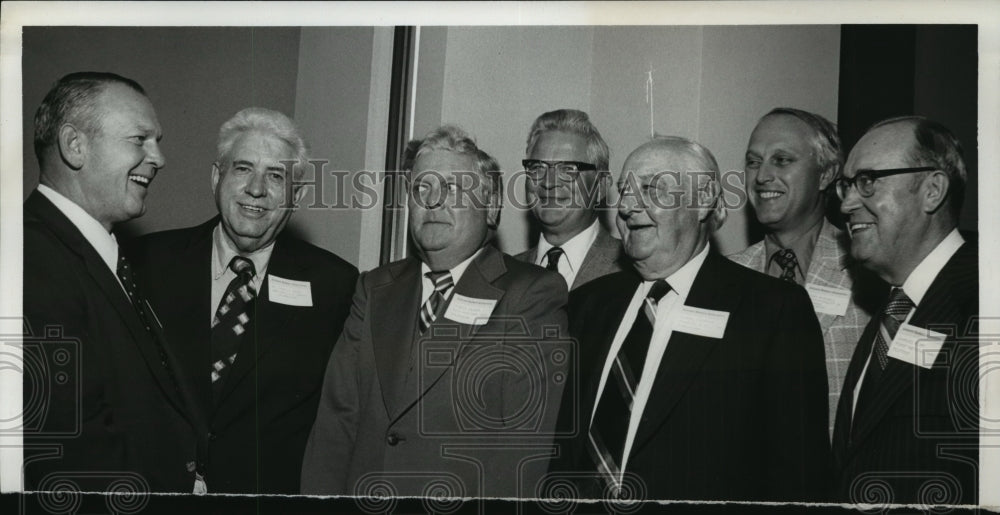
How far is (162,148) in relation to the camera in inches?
149

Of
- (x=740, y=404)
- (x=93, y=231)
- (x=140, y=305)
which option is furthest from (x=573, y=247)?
(x=93, y=231)

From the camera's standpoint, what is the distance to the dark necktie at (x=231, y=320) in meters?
3.75

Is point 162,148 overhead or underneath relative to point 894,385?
overhead

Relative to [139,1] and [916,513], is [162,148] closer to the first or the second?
[139,1]

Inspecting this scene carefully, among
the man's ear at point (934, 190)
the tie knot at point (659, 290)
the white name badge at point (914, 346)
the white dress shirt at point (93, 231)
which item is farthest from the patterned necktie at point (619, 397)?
the white dress shirt at point (93, 231)

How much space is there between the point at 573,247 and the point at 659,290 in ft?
1.21

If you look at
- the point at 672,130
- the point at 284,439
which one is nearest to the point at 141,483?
the point at 284,439

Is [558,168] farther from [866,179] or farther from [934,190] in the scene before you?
[934,190]

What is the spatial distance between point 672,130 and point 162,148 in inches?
78.8

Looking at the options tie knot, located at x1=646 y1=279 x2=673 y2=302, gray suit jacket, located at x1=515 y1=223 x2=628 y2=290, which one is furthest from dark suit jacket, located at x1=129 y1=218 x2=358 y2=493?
tie knot, located at x1=646 y1=279 x2=673 y2=302

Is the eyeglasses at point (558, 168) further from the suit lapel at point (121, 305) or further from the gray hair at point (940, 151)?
the suit lapel at point (121, 305)

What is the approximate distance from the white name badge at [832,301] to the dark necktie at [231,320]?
7.15 ft

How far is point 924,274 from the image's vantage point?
3.62 metres

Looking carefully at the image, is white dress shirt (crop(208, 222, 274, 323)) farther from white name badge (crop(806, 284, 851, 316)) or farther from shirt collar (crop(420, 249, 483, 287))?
white name badge (crop(806, 284, 851, 316))
